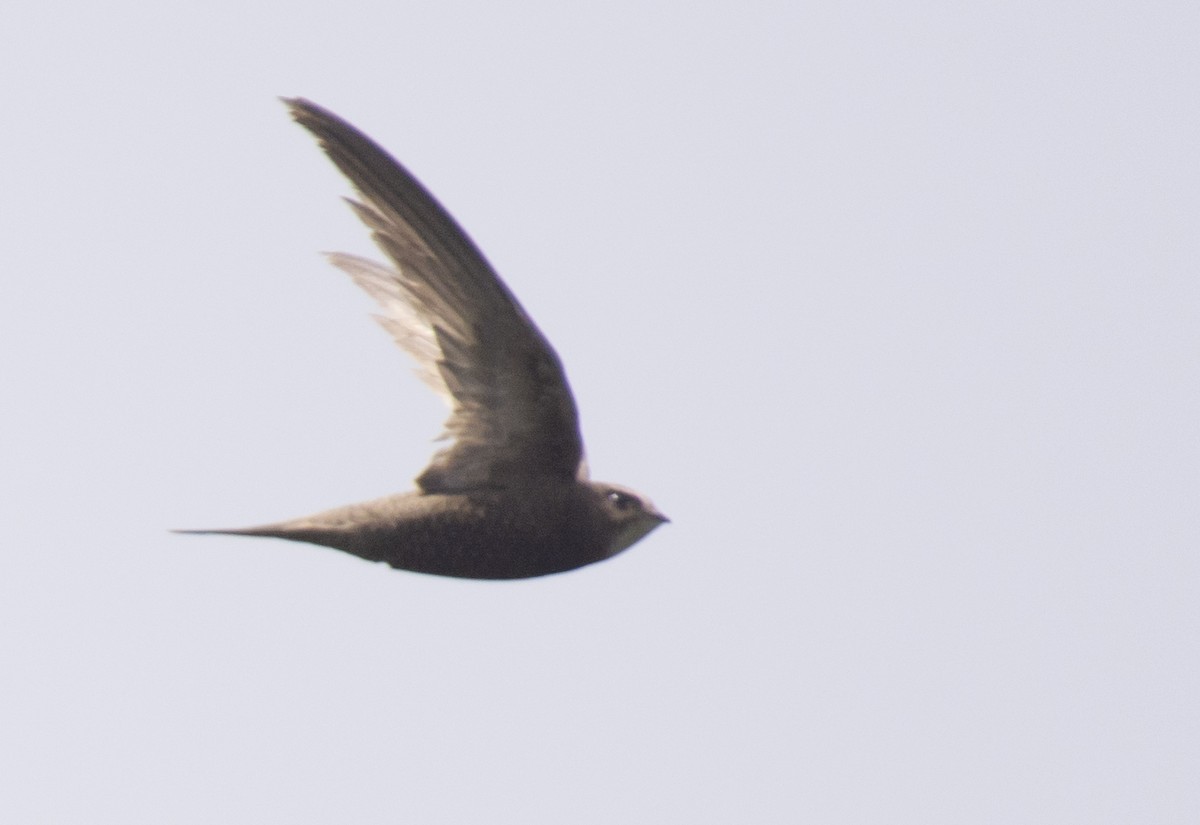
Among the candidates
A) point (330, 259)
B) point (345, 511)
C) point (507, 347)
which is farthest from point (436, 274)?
point (330, 259)

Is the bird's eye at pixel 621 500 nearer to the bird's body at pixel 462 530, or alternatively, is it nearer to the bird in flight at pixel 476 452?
the bird in flight at pixel 476 452

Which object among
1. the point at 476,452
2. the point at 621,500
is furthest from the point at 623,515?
the point at 476,452

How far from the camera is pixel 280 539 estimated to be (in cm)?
908

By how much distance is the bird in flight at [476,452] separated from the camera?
8.88 metres

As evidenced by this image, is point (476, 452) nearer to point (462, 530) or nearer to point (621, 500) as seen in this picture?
point (462, 530)

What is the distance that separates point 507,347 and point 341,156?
1.03 meters

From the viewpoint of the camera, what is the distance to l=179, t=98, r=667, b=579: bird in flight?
888cm

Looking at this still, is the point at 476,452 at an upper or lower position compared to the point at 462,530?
upper

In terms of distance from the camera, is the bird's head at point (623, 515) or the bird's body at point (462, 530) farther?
the bird's head at point (623, 515)

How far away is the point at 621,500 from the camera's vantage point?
960cm

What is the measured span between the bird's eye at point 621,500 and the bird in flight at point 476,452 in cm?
4

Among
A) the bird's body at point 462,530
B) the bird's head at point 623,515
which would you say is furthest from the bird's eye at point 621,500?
the bird's body at point 462,530

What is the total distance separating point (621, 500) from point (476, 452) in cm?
73

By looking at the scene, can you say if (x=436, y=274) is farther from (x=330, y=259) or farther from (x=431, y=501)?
(x=330, y=259)
